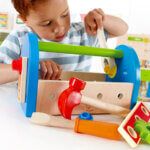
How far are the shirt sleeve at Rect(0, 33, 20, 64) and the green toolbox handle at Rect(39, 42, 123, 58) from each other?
372 millimetres

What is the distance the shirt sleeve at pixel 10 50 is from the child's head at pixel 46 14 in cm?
17

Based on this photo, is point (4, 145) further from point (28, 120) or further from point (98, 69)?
point (98, 69)

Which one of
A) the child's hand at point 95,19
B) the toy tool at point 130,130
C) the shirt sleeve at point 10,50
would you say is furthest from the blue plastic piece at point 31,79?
the shirt sleeve at point 10,50

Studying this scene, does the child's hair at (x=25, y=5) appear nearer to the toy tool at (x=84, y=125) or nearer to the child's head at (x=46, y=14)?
the child's head at (x=46, y=14)

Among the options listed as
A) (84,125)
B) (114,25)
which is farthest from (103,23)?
(84,125)

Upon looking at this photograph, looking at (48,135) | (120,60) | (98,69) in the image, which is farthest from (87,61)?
(98,69)

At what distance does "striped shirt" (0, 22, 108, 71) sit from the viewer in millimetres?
831

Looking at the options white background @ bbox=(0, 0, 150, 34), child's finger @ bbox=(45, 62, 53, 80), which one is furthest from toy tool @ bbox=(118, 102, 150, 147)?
white background @ bbox=(0, 0, 150, 34)

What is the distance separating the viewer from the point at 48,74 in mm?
516

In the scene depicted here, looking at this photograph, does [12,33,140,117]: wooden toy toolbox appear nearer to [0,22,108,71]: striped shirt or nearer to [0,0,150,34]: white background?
[0,22,108,71]: striped shirt

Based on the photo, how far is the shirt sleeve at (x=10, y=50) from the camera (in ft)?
2.64

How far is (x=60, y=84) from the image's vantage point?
1.43ft

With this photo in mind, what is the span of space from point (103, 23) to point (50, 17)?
0.26m

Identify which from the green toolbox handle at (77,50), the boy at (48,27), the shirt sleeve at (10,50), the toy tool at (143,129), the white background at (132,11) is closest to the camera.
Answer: the toy tool at (143,129)
